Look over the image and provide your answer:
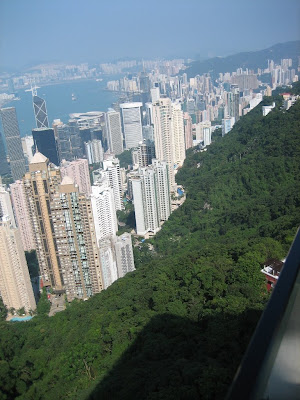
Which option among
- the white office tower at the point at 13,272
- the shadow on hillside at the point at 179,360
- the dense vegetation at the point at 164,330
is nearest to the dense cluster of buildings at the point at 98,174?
the white office tower at the point at 13,272

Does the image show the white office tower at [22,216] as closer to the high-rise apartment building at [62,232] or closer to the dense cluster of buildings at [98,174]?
the dense cluster of buildings at [98,174]

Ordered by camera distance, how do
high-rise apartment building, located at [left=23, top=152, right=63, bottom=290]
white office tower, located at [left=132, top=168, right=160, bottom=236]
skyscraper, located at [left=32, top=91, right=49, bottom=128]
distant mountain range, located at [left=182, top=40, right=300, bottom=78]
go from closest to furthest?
high-rise apartment building, located at [left=23, top=152, right=63, bottom=290] < white office tower, located at [left=132, top=168, right=160, bottom=236] < distant mountain range, located at [left=182, top=40, right=300, bottom=78] < skyscraper, located at [left=32, top=91, right=49, bottom=128]

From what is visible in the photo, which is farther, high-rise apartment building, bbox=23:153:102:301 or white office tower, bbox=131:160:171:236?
white office tower, bbox=131:160:171:236

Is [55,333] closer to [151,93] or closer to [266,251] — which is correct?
[266,251]

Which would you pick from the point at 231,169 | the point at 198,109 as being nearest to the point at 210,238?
the point at 231,169

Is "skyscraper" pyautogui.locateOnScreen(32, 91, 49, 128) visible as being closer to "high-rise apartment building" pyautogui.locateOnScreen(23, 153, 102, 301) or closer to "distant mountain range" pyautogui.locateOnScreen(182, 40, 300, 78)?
"distant mountain range" pyautogui.locateOnScreen(182, 40, 300, 78)

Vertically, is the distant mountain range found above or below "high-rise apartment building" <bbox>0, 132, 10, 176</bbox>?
above

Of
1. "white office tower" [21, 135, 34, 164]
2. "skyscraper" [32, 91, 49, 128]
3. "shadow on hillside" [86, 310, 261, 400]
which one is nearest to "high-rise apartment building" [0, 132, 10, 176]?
"white office tower" [21, 135, 34, 164]

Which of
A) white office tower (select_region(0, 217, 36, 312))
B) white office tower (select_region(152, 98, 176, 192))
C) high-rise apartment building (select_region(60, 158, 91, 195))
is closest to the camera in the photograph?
white office tower (select_region(0, 217, 36, 312))

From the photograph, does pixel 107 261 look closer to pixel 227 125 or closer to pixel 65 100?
pixel 227 125
